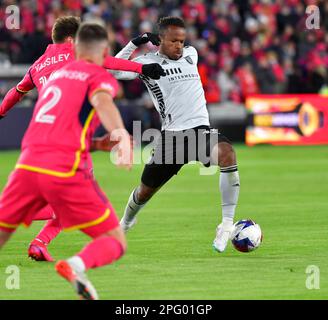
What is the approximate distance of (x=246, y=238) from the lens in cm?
1102

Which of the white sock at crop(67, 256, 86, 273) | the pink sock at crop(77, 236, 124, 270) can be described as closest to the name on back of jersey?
the pink sock at crop(77, 236, 124, 270)

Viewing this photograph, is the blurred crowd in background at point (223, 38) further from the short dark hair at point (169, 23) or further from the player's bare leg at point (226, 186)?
the player's bare leg at point (226, 186)

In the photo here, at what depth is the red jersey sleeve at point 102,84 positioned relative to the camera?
772 centimetres

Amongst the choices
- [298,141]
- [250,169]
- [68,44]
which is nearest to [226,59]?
[298,141]

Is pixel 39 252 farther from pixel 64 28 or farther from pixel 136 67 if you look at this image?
pixel 64 28

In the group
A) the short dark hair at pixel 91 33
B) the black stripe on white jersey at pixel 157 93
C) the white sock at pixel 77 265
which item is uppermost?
the short dark hair at pixel 91 33

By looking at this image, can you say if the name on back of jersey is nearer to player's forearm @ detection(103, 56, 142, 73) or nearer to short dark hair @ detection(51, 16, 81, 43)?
short dark hair @ detection(51, 16, 81, 43)

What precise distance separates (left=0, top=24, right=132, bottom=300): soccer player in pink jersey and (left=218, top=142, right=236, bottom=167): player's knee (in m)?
3.46

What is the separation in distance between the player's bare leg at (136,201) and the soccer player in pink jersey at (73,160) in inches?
151

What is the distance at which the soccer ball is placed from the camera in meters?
11.0

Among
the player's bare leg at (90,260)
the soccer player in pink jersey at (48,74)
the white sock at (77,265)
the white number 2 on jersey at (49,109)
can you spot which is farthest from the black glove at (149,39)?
the white sock at (77,265)

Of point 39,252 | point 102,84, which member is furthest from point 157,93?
point 102,84

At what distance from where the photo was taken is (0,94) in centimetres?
2567
